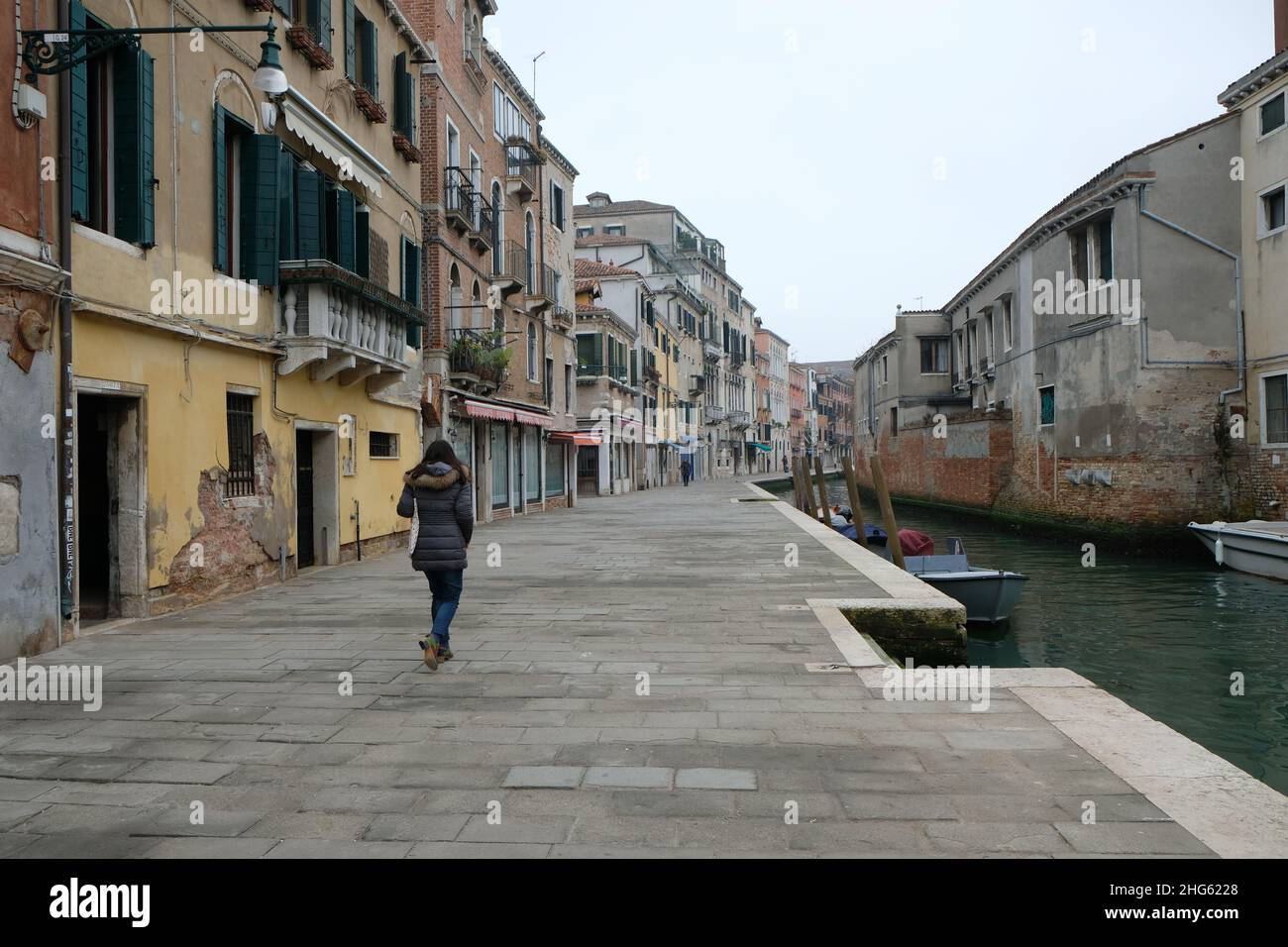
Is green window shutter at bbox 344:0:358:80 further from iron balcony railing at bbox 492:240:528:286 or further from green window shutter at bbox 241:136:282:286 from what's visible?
iron balcony railing at bbox 492:240:528:286

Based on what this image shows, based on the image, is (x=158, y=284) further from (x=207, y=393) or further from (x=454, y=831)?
(x=454, y=831)

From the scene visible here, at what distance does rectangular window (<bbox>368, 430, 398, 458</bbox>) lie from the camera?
1341 cm

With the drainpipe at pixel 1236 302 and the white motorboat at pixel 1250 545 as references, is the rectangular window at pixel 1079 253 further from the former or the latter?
the white motorboat at pixel 1250 545

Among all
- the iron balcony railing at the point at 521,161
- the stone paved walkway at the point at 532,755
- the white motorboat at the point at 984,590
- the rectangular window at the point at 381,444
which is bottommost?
the white motorboat at the point at 984,590

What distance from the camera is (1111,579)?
16266 mm

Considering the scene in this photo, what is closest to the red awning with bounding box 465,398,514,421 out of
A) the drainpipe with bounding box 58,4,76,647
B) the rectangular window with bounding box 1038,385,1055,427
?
the drainpipe with bounding box 58,4,76,647

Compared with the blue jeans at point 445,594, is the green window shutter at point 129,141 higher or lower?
higher

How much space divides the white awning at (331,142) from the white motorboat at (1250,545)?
14639 mm

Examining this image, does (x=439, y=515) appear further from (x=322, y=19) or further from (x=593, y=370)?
(x=593, y=370)

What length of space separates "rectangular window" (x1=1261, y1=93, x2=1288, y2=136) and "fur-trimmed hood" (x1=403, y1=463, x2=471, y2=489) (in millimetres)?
18326

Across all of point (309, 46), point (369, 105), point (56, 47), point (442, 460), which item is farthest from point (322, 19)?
point (442, 460)

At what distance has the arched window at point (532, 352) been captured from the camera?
2288cm

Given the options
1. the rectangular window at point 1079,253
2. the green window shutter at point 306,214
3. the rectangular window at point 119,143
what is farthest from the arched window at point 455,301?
the rectangular window at point 1079,253
